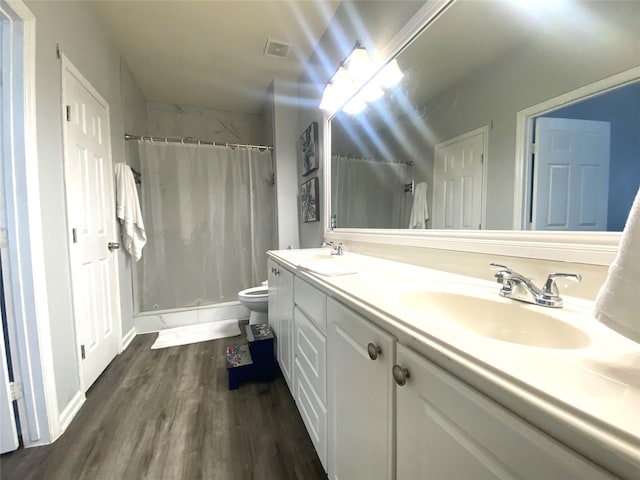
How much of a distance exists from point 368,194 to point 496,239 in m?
0.93

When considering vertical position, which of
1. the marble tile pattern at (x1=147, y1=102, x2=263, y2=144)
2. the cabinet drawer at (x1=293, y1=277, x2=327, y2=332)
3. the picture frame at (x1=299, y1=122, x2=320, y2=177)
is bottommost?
the cabinet drawer at (x1=293, y1=277, x2=327, y2=332)

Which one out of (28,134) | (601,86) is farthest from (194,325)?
(601,86)

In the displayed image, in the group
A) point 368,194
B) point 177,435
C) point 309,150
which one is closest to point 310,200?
point 309,150

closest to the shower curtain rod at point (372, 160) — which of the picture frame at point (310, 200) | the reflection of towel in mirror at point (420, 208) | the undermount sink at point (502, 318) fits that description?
the reflection of towel in mirror at point (420, 208)

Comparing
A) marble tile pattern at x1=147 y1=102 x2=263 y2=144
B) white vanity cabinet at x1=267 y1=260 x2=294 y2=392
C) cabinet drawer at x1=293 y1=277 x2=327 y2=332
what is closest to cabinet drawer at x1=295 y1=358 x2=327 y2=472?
white vanity cabinet at x1=267 y1=260 x2=294 y2=392

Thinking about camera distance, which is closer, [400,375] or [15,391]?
[400,375]

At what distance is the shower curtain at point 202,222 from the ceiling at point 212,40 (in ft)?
2.32

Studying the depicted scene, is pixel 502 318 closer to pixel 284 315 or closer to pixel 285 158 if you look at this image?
pixel 284 315

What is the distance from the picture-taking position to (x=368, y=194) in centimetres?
169

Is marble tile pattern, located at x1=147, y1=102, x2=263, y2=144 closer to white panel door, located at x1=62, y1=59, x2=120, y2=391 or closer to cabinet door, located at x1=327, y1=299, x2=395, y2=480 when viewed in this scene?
white panel door, located at x1=62, y1=59, x2=120, y2=391

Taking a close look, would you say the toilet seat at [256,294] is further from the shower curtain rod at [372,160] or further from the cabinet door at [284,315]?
the shower curtain rod at [372,160]

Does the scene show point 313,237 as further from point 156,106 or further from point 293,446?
point 156,106

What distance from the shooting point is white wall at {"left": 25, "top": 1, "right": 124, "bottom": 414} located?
123 cm

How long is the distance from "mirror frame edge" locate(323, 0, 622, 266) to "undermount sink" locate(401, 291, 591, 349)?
0.18 metres
